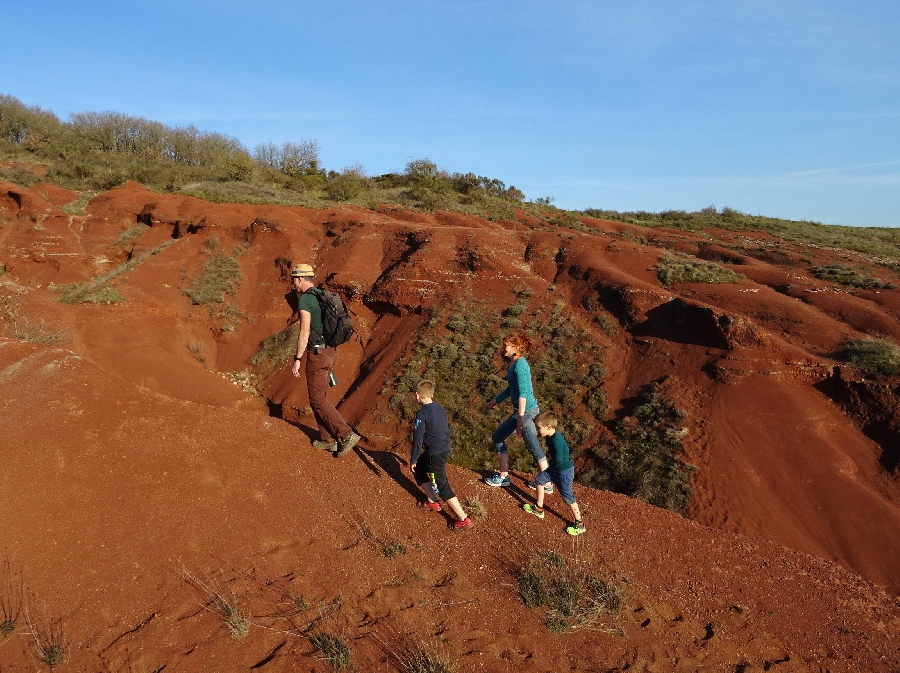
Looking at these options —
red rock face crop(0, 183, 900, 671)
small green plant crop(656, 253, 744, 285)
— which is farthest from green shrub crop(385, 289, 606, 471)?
small green plant crop(656, 253, 744, 285)

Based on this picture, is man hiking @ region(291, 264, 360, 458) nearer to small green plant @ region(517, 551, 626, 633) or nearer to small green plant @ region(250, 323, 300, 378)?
small green plant @ region(517, 551, 626, 633)

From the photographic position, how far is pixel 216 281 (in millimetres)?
20969

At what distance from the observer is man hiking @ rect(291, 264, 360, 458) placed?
4988 mm

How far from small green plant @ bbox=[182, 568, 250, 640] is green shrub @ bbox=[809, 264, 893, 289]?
19.4m

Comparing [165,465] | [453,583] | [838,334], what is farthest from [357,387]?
[838,334]

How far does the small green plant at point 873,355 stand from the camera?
10781mm

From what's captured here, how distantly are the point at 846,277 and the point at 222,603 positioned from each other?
2066 centimetres

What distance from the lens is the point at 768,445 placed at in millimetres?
10312

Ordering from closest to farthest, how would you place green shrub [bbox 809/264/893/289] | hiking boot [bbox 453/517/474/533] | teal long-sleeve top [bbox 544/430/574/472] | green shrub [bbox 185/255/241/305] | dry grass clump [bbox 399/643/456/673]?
dry grass clump [bbox 399/643/456/673] < hiking boot [bbox 453/517/474/533] < teal long-sleeve top [bbox 544/430/574/472] < green shrub [bbox 809/264/893/289] < green shrub [bbox 185/255/241/305]

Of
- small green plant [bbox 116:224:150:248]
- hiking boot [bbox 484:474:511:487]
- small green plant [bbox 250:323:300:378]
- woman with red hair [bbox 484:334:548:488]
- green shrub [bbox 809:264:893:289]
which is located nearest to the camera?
woman with red hair [bbox 484:334:548:488]

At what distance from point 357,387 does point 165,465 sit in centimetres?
1086

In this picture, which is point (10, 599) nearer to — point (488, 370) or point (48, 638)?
point (48, 638)

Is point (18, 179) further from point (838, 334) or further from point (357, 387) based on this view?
point (838, 334)

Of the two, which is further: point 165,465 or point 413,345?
point 413,345
